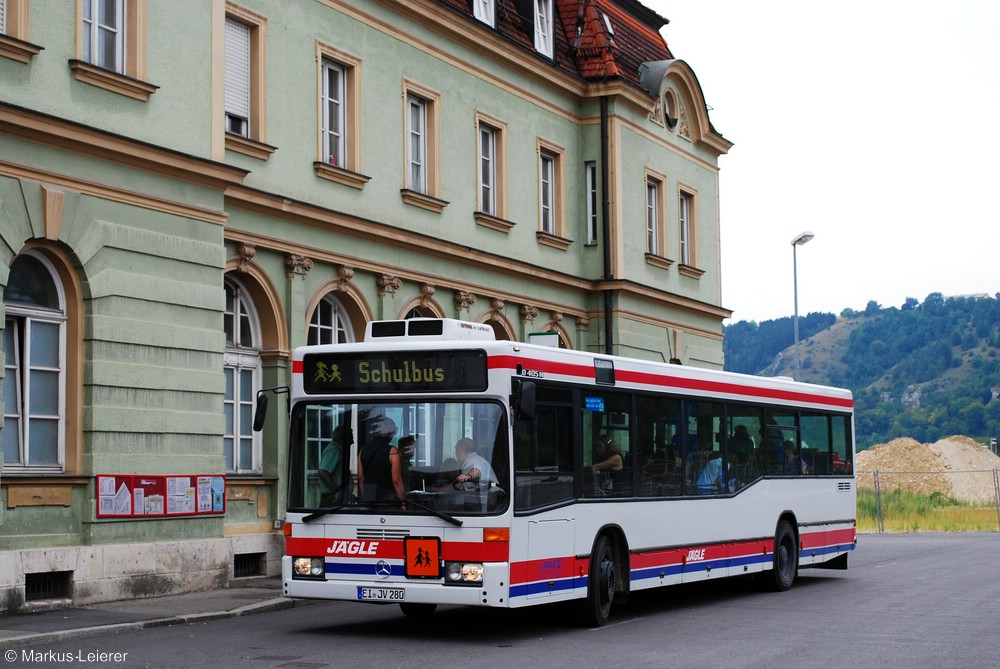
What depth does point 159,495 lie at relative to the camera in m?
18.3

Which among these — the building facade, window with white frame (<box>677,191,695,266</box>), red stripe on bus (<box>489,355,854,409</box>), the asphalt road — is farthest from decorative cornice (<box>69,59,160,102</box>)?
window with white frame (<box>677,191,695,266</box>)

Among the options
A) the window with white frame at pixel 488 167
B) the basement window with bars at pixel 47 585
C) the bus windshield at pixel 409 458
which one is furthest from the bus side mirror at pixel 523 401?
the window with white frame at pixel 488 167

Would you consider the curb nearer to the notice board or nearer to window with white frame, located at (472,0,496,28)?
the notice board

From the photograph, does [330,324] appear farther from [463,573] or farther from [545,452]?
[463,573]

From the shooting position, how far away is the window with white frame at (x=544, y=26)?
99.9 feet

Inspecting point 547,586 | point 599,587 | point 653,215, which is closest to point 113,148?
point 547,586

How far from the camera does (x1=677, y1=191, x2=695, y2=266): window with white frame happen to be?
1428 inches

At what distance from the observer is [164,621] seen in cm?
1548

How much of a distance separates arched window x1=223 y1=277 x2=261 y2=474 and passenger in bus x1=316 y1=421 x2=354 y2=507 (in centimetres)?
686

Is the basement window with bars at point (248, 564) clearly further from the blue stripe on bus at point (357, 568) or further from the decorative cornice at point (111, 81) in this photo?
the blue stripe on bus at point (357, 568)

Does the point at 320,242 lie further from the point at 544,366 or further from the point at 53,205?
the point at 544,366

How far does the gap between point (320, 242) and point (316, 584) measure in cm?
927

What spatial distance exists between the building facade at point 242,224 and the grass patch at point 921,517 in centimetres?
1360

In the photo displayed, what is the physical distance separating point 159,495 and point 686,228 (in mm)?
20693
